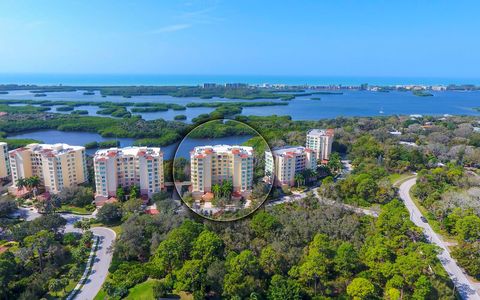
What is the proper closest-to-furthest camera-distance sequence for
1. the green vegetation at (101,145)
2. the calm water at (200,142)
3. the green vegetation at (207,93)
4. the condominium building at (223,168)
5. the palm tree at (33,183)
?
the calm water at (200,142), the condominium building at (223,168), the palm tree at (33,183), the green vegetation at (101,145), the green vegetation at (207,93)

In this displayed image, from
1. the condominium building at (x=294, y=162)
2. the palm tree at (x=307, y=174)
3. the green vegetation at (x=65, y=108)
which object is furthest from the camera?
the green vegetation at (x=65, y=108)

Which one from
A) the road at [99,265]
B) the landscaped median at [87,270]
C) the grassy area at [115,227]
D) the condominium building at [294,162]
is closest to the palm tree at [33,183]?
the grassy area at [115,227]

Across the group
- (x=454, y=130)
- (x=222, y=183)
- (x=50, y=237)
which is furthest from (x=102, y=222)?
(x=454, y=130)

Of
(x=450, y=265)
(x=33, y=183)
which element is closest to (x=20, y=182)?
(x=33, y=183)

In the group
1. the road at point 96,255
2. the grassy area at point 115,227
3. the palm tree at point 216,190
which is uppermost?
the palm tree at point 216,190

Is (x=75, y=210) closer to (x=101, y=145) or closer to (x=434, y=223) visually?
(x=101, y=145)

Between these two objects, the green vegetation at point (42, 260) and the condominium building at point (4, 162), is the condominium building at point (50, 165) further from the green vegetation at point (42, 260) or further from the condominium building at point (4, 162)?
the green vegetation at point (42, 260)

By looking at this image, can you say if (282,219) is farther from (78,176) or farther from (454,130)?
(454,130)

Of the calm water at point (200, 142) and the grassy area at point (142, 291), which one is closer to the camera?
the calm water at point (200, 142)

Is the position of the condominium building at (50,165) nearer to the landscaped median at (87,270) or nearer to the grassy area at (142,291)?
the landscaped median at (87,270)

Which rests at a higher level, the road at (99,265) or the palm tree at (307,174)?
the palm tree at (307,174)
